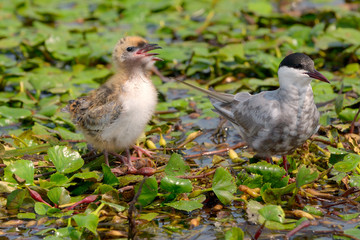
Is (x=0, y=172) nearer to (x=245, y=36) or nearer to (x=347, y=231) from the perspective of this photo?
(x=347, y=231)

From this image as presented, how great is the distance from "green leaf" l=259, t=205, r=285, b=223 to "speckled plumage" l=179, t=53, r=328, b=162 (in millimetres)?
903

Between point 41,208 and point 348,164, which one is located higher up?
point 348,164

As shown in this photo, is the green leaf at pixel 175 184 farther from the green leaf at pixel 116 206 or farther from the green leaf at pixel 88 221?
the green leaf at pixel 88 221

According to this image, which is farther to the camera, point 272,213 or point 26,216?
point 26,216

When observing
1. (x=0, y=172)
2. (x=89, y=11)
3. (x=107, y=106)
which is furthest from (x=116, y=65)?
(x=89, y=11)

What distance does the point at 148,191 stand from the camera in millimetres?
4750

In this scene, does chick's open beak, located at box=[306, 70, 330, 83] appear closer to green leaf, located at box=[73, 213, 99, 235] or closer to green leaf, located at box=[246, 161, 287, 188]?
green leaf, located at box=[246, 161, 287, 188]

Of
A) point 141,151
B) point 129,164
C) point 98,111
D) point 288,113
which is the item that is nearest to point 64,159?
point 98,111

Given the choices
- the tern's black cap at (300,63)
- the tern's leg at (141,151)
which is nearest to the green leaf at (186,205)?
the tern's leg at (141,151)

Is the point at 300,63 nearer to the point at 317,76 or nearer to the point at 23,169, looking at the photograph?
the point at 317,76

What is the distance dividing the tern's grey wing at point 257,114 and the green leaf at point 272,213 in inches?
38.2

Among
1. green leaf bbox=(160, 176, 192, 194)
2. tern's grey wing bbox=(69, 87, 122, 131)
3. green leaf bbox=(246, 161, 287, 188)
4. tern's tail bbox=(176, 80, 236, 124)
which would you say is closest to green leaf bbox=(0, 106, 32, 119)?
tern's grey wing bbox=(69, 87, 122, 131)

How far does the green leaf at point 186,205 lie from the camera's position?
4.63 metres

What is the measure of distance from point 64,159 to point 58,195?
414 mm
